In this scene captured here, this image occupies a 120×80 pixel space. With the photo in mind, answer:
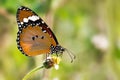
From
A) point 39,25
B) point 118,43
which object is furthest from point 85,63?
point 39,25

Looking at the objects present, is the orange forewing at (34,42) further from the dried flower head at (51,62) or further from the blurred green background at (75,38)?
the blurred green background at (75,38)

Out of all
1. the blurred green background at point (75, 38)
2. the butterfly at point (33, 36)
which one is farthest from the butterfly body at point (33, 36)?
the blurred green background at point (75, 38)

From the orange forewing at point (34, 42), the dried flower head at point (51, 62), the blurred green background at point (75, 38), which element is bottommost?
the blurred green background at point (75, 38)

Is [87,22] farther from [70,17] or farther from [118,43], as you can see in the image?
[118,43]

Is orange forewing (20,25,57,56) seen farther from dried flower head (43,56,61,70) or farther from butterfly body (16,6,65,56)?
dried flower head (43,56,61,70)

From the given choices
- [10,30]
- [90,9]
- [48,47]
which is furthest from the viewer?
[90,9]

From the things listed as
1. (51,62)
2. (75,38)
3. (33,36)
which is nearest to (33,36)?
(33,36)
